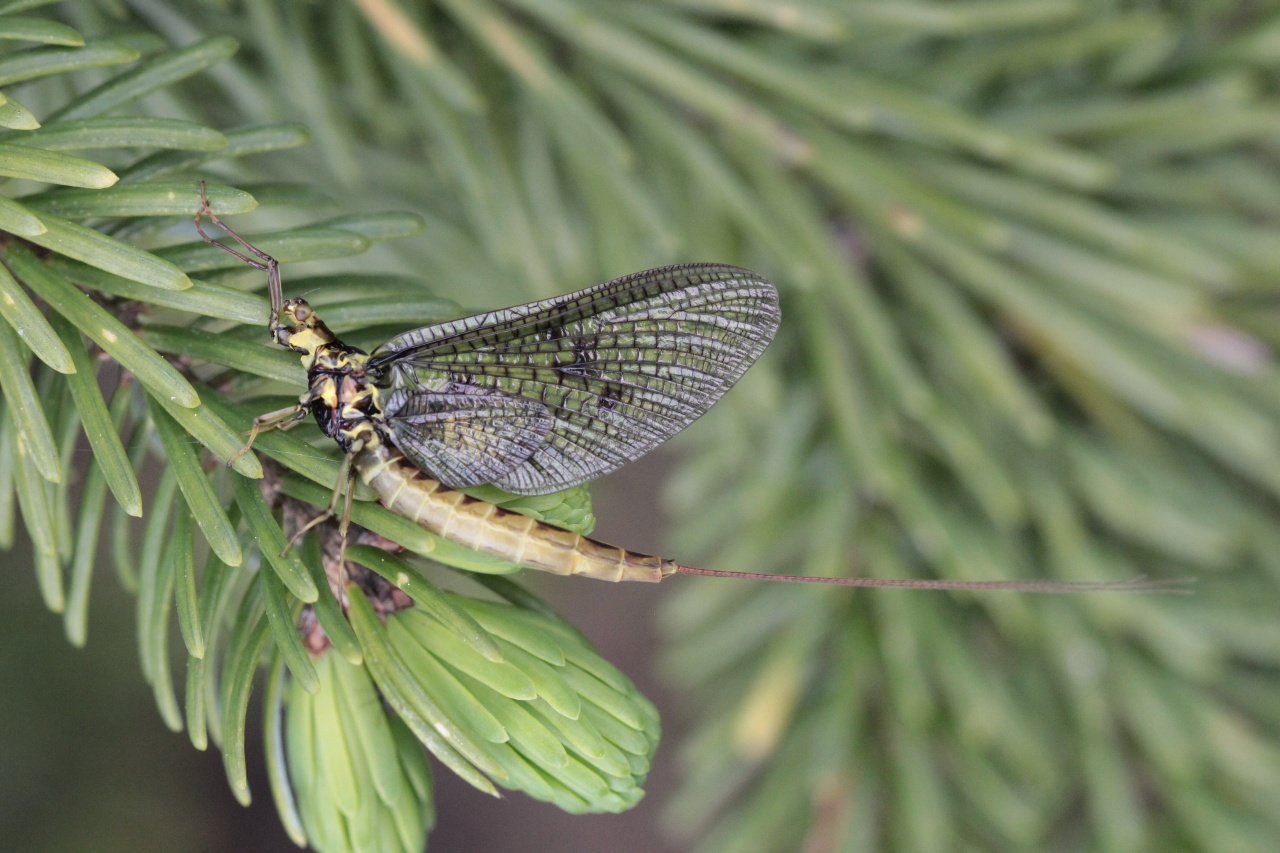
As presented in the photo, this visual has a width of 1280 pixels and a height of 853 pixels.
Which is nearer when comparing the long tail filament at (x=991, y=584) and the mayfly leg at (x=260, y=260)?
the mayfly leg at (x=260, y=260)

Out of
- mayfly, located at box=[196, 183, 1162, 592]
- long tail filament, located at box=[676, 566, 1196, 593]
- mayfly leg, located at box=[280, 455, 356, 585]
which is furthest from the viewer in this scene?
long tail filament, located at box=[676, 566, 1196, 593]

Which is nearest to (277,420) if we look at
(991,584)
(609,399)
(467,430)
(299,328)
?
(299,328)

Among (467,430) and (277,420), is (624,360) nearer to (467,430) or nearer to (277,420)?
(467,430)

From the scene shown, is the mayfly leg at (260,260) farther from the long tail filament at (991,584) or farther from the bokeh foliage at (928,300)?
the long tail filament at (991,584)

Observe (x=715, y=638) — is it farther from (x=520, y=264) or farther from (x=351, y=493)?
(x=351, y=493)

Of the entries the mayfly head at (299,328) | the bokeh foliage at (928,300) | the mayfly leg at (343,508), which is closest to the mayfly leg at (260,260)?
the mayfly head at (299,328)

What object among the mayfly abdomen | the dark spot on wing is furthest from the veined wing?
the mayfly abdomen

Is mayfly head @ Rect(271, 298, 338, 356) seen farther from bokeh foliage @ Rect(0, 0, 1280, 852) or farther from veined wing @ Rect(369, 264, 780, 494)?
bokeh foliage @ Rect(0, 0, 1280, 852)

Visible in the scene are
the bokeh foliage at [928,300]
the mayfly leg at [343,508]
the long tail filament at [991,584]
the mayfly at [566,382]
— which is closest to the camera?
the mayfly leg at [343,508]

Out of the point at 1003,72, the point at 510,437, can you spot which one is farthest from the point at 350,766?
the point at 1003,72
